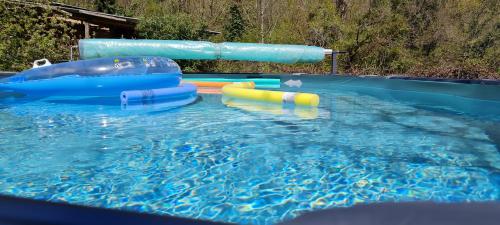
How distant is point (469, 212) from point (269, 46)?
8.11 meters

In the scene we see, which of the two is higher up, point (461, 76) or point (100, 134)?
point (461, 76)

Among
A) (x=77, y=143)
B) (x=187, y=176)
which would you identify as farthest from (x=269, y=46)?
(x=187, y=176)

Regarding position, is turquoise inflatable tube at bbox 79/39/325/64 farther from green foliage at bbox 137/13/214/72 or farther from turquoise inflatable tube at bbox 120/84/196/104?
green foliage at bbox 137/13/214/72

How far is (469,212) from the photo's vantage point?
576 millimetres

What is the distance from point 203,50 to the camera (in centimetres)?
840

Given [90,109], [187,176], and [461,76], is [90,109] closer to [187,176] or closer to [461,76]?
[187,176]

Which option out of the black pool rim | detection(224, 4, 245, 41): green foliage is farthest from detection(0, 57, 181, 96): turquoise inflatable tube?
detection(224, 4, 245, 41): green foliage

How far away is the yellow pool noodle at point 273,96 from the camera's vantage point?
5.48 m

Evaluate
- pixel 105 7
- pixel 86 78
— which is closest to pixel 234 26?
pixel 105 7

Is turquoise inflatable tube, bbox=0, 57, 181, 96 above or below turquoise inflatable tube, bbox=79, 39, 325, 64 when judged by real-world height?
below

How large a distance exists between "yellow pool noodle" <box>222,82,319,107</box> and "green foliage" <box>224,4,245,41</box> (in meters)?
7.94

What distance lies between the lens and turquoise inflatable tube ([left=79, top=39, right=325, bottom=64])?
7895 mm

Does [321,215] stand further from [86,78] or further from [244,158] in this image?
[86,78]

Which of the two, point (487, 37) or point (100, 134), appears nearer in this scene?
point (100, 134)
